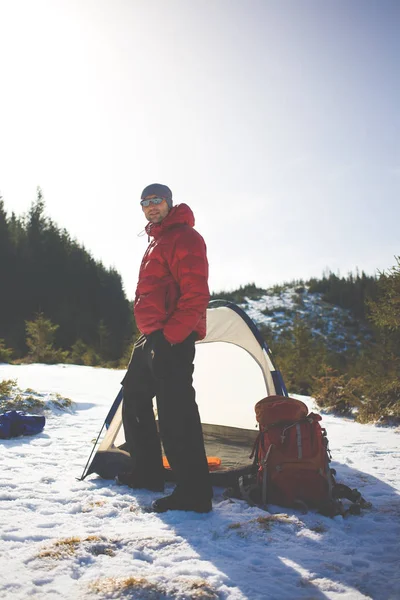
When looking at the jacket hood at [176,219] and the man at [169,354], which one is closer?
the man at [169,354]

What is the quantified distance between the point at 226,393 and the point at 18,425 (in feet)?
8.75

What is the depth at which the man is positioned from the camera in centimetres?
284

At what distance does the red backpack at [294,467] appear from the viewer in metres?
2.88

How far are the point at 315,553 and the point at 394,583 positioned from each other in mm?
432

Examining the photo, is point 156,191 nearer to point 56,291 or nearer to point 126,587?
point 126,587

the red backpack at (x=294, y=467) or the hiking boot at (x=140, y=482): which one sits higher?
the red backpack at (x=294, y=467)

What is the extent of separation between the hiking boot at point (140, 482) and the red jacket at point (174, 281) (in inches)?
49.8

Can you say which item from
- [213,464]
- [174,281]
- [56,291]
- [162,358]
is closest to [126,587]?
[162,358]

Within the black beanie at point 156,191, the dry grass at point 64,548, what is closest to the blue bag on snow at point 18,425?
the dry grass at point 64,548

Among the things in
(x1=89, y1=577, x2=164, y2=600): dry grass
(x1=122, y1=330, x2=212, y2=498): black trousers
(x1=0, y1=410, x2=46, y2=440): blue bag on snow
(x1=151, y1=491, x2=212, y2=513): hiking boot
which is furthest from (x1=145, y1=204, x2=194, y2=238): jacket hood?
(x1=0, y1=410, x2=46, y2=440): blue bag on snow

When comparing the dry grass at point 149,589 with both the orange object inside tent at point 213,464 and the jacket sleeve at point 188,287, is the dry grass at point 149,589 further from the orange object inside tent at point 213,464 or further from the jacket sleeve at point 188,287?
the orange object inside tent at point 213,464

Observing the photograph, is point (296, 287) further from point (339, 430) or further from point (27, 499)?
point (27, 499)

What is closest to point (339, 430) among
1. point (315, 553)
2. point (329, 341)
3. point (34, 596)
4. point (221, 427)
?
point (221, 427)

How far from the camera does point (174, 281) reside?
3061mm
